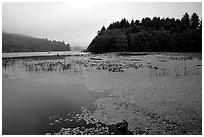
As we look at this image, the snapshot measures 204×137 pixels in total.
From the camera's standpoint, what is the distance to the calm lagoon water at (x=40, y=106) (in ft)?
20.4

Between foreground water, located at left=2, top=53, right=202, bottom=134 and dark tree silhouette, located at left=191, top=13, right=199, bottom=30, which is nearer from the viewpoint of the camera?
foreground water, located at left=2, top=53, right=202, bottom=134

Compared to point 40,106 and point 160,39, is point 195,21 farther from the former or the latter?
point 40,106

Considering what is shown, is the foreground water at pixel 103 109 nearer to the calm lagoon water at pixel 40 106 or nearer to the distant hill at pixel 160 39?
the calm lagoon water at pixel 40 106

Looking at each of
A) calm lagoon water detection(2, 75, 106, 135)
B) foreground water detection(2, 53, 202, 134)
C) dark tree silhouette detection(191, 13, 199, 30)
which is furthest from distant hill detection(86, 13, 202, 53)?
calm lagoon water detection(2, 75, 106, 135)

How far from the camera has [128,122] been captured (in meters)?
6.28

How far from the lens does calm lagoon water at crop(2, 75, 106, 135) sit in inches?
245

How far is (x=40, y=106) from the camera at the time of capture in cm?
819

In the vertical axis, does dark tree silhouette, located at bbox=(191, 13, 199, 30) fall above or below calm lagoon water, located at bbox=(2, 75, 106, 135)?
above

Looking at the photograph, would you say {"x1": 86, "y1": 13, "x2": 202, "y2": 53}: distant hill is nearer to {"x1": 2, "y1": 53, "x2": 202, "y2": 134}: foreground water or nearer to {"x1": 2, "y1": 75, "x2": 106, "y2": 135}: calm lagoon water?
{"x1": 2, "y1": 53, "x2": 202, "y2": 134}: foreground water

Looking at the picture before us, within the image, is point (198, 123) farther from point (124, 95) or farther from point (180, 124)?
point (124, 95)

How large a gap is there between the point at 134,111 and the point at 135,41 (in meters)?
69.9

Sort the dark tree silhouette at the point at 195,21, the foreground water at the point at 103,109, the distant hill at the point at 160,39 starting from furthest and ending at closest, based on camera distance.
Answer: the dark tree silhouette at the point at 195,21, the distant hill at the point at 160,39, the foreground water at the point at 103,109

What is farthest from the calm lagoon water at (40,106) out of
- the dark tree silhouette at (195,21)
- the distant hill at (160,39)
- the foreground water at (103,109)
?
the dark tree silhouette at (195,21)

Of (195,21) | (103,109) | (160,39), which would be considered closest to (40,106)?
(103,109)
